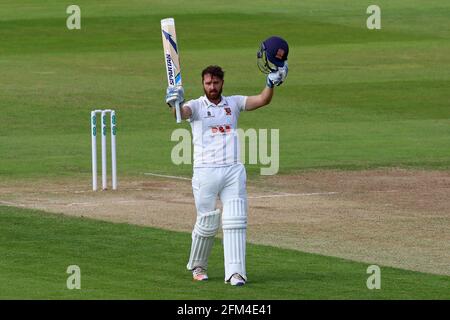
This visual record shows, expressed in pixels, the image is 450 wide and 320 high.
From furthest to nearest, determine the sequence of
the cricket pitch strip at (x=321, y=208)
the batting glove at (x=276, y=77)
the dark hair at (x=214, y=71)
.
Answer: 1. the cricket pitch strip at (x=321, y=208)
2. the batting glove at (x=276, y=77)
3. the dark hair at (x=214, y=71)

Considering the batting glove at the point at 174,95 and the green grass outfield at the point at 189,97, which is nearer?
the batting glove at the point at 174,95

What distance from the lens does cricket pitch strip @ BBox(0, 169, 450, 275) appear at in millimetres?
17391

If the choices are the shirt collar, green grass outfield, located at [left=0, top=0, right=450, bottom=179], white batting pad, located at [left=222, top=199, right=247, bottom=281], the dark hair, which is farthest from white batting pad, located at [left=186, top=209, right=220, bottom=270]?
green grass outfield, located at [left=0, top=0, right=450, bottom=179]

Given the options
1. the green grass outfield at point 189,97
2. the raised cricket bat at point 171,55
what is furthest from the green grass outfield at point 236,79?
the raised cricket bat at point 171,55

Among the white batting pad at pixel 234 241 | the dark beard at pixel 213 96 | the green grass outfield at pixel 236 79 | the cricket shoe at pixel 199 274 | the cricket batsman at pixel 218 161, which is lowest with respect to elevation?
the cricket shoe at pixel 199 274

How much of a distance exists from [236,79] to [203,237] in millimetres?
22318

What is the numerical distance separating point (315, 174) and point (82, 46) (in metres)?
19.9

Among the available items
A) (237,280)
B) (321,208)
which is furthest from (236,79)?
(237,280)

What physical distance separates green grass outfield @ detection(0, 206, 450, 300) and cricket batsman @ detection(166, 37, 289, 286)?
44 centimetres

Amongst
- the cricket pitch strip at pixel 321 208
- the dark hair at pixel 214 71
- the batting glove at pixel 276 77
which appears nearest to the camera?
the dark hair at pixel 214 71

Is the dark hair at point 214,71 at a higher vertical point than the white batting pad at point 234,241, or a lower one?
higher

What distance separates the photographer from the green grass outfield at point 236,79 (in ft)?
89.7

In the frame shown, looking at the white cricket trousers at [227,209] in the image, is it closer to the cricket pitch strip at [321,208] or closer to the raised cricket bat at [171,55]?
the raised cricket bat at [171,55]
